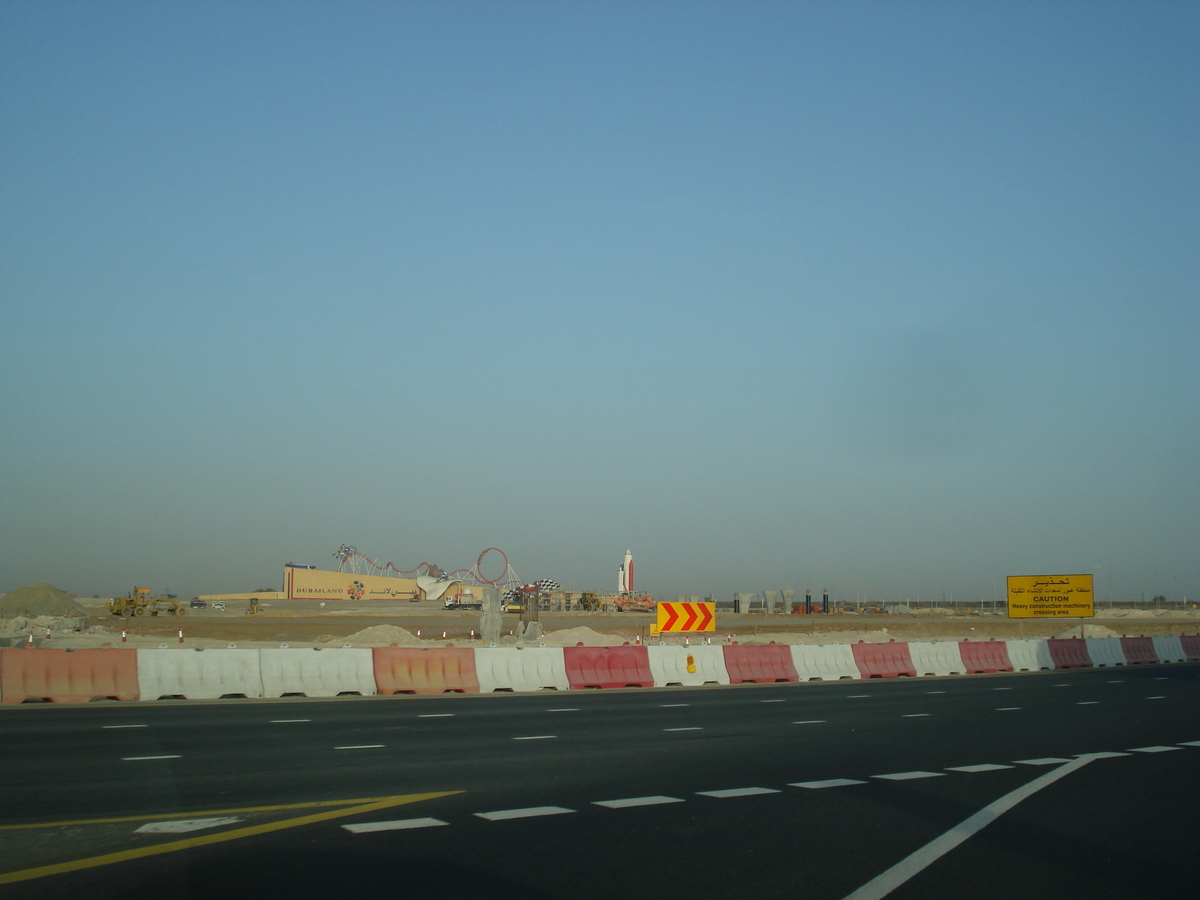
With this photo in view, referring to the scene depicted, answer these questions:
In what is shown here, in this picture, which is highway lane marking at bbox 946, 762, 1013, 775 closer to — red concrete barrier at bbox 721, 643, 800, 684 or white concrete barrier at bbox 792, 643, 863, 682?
red concrete barrier at bbox 721, 643, 800, 684

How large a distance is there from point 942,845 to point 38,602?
80719 mm

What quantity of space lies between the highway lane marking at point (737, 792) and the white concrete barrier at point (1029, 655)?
27.6m

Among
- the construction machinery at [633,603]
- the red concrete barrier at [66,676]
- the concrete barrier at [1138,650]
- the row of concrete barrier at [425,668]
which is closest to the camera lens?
the red concrete barrier at [66,676]

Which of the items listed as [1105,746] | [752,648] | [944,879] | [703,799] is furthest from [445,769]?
[752,648]

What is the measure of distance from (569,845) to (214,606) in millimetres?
111407

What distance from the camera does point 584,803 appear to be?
9.63m

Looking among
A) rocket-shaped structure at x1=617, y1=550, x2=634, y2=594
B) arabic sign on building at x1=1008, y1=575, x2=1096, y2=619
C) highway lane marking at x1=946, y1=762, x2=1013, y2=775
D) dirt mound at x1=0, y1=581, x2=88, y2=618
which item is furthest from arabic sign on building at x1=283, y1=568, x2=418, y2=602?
highway lane marking at x1=946, y1=762, x2=1013, y2=775

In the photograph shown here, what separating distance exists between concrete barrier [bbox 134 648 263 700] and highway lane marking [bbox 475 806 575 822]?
13.3m

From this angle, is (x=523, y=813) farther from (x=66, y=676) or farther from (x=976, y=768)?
(x=66, y=676)

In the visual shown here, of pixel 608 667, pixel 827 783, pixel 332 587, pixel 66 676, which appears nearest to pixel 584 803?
pixel 827 783

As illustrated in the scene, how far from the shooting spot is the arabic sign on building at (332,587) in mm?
162125

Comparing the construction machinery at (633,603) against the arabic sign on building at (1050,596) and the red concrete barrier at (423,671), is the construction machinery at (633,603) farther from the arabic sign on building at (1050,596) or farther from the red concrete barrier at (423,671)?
the red concrete barrier at (423,671)

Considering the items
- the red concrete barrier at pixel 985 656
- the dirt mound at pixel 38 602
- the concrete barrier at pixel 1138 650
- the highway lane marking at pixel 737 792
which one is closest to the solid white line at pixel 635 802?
the highway lane marking at pixel 737 792

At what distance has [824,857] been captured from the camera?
299 inches
